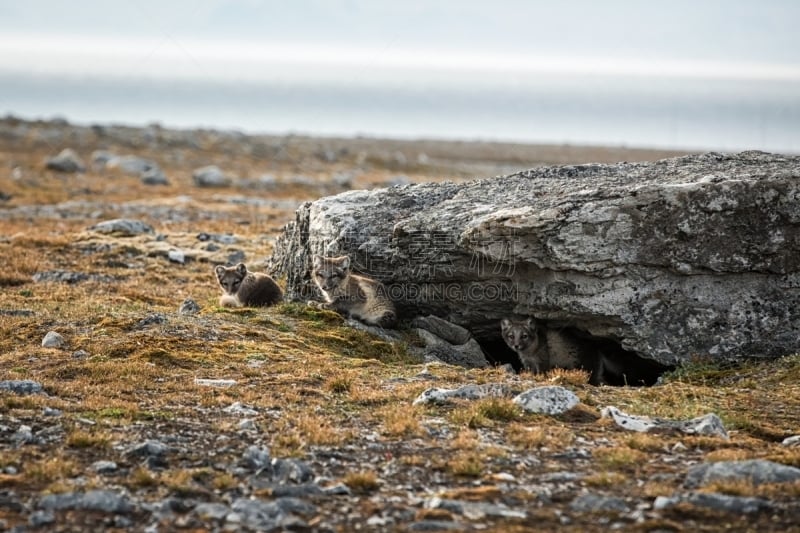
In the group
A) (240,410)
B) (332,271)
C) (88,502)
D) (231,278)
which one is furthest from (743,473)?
(231,278)

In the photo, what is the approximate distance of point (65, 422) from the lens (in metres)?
11.4

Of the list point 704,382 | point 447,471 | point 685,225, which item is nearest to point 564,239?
point 685,225

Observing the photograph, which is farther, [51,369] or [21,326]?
[21,326]

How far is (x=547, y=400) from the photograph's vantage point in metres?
12.7

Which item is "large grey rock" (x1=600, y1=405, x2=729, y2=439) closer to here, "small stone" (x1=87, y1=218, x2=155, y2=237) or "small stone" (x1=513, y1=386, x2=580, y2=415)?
"small stone" (x1=513, y1=386, x2=580, y2=415)

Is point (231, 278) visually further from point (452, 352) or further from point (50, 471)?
point (50, 471)

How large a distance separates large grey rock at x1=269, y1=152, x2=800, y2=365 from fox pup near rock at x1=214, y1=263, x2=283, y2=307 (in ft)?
13.4

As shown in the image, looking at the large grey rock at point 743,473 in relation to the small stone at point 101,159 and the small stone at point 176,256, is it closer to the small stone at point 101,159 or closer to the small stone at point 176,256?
the small stone at point 176,256

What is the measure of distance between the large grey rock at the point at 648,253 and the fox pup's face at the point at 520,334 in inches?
18.7

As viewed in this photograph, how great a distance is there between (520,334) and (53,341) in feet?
29.3

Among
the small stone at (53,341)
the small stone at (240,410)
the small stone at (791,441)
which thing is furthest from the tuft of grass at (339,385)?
the small stone at (791,441)

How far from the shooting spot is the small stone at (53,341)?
1583 centimetres

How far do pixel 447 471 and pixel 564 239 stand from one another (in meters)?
7.54

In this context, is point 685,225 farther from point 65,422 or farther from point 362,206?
point 65,422
